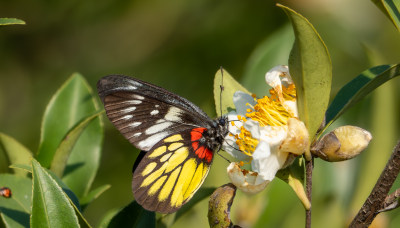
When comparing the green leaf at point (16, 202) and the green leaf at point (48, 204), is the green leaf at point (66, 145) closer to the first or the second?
the green leaf at point (16, 202)

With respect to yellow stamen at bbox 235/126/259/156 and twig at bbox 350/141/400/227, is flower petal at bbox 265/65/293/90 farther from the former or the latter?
twig at bbox 350/141/400/227

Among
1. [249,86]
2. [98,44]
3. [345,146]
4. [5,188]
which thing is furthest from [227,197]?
[98,44]

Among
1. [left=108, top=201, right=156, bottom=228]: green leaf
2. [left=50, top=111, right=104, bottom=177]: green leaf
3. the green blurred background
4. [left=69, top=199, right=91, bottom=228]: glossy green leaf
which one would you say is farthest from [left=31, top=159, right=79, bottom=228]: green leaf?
the green blurred background

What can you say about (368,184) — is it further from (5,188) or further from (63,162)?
(5,188)

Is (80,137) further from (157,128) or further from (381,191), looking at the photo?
(381,191)

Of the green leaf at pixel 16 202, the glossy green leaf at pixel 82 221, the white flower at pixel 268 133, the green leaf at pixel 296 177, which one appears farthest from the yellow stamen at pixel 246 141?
the green leaf at pixel 16 202

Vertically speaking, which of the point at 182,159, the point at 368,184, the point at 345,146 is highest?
the point at 345,146

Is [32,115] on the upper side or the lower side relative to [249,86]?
lower
